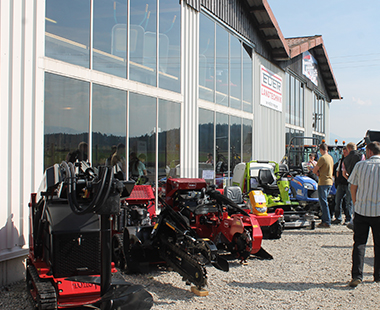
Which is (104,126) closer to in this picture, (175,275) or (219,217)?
(219,217)

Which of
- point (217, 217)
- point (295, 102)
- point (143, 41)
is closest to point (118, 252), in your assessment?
point (217, 217)

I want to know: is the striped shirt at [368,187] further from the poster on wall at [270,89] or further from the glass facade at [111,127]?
the poster on wall at [270,89]

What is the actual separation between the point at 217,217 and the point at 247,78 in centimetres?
853

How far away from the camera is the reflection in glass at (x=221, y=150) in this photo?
1181 centimetres

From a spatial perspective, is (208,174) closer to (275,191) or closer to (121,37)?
(275,191)

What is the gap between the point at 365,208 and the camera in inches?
198

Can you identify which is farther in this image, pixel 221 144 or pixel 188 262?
pixel 221 144

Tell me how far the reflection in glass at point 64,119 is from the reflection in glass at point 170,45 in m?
2.75

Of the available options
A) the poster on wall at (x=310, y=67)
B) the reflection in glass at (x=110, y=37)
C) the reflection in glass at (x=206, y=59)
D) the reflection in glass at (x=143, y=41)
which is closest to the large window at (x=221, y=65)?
the reflection in glass at (x=206, y=59)

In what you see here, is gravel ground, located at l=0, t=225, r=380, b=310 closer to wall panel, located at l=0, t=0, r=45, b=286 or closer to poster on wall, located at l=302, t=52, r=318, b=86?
wall panel, located at l=0, t=0, r=45, b=286

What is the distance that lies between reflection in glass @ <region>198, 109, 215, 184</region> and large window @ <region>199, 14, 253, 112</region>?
54 cm

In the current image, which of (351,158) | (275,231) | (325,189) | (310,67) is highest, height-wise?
(310,67)

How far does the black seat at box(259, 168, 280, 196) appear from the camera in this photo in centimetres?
899

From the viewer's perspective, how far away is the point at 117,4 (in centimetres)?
779
